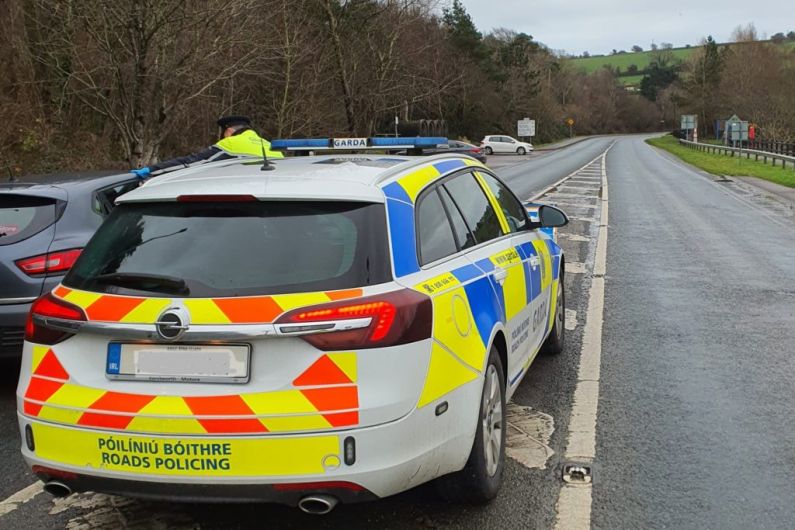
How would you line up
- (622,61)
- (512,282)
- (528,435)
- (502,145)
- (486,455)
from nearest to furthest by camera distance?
(486,455)
(512,282)
(528,435)
(502,145)
(622,61)

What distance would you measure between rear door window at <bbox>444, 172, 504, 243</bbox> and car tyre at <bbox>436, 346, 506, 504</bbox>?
2.61 ft

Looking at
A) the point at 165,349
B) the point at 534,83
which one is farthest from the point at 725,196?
the point at 534,83

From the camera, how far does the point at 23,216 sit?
5.60m

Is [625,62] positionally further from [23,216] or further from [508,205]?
[23,216]

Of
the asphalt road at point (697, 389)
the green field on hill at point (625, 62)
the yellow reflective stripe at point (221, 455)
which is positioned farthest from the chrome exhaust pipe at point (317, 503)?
the green field on hill at point (625, 62)

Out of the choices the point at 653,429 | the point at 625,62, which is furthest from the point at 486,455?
the point at 625,62

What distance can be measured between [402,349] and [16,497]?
2.25 m

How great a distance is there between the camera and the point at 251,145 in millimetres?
7312

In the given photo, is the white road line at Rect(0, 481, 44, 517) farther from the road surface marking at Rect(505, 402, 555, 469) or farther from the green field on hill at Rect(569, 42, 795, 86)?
the green field on hill at Rect(569, 42, 795, 86)

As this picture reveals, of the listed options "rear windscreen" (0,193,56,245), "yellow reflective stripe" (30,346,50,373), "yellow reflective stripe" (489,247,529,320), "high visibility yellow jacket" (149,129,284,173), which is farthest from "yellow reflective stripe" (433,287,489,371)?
"high visibility yellow jacket" (149,129,284,173)

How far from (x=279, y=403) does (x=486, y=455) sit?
1.16 metres

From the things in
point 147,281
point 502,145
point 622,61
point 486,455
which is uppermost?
point 622,61

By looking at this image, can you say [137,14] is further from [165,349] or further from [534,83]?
[534,83]

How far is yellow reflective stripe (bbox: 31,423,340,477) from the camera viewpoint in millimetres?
2865
